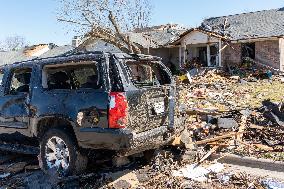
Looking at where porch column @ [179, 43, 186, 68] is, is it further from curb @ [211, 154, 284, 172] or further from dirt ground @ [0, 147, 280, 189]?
dirt ground @ [0, 147, 280, 189]

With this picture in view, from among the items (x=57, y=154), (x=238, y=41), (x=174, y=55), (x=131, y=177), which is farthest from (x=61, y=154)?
(x=174, y=55)

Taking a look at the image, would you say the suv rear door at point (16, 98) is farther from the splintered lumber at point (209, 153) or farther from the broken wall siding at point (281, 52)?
the broken wall siding at point (281, 52)

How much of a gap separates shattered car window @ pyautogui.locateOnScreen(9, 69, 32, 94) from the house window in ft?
87.3

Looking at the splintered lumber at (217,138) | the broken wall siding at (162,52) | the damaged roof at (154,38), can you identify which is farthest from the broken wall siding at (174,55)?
the splintered lumber at (217,138)

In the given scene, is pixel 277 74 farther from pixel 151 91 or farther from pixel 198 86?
pixel 151 91

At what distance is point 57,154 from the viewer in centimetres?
645

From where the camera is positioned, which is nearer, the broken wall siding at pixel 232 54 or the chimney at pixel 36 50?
the broken wall siding at pixel 232 54

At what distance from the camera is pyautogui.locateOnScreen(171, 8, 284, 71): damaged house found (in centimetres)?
3031

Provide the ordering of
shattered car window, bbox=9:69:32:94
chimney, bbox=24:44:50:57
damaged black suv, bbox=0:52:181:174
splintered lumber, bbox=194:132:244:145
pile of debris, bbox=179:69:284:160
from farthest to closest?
chimney, bbox=24:44:50:57, splintered lumber, bbox=194:132:244:145, pile of debris, bbox=179:69:284:160, shattered car window, bbox=9:69:32:94, damaged black suv, bbox=0:52:181:174

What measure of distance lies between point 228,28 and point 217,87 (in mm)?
13063

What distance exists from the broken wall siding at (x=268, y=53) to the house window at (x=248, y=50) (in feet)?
3.08

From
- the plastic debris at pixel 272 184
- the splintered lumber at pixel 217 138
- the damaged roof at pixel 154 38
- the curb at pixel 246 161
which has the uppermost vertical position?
the damaged roof at pixel 154 38

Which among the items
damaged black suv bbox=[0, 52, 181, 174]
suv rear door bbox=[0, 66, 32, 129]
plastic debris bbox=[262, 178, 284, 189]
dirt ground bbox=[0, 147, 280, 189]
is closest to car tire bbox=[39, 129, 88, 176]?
damaged black suv bbox=[0, 52, 181, 174]

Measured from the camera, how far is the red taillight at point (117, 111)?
18.3 feet
